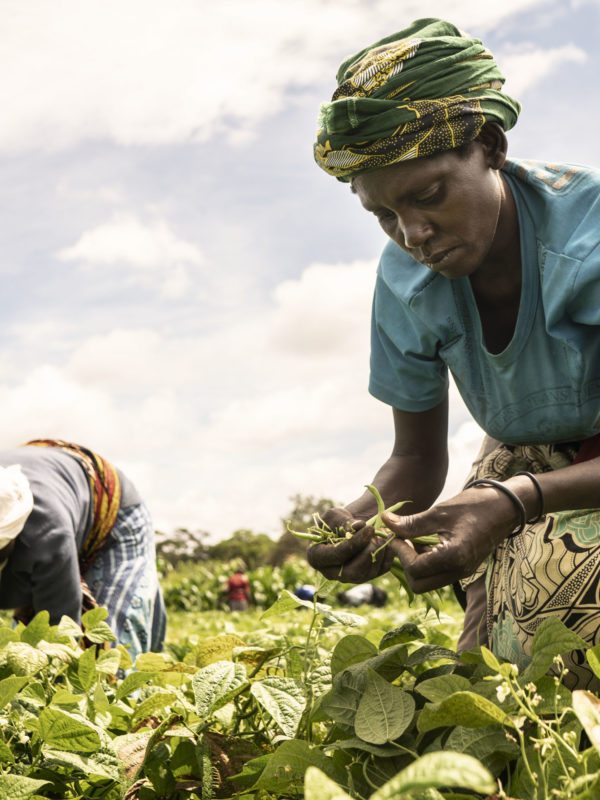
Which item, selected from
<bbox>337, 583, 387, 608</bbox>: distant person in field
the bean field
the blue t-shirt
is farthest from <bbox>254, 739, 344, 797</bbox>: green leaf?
<bbox>337, 583, 387, 608</bbox>: distant person in field

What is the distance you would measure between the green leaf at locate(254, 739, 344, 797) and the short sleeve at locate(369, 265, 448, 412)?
45.8 inches

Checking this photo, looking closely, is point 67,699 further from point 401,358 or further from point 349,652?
point 401,358

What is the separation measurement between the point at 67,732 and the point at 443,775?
92 cm

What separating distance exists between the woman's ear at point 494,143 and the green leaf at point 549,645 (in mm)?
1108

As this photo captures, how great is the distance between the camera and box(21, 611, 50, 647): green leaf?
1.99 m

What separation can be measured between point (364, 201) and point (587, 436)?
783mm

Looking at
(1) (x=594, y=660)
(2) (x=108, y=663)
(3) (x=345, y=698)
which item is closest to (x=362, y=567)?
(3) (x=345, y=698)

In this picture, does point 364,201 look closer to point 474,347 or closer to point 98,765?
point 474,347

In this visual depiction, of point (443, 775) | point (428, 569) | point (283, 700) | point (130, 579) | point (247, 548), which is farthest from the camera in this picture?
point (247, 548)

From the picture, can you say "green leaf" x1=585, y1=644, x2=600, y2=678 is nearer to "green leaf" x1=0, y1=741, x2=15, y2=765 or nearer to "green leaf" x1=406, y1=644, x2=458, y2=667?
"green leaf" x1=406, y1=644, x2=458, y2=667

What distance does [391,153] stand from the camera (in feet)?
6.16

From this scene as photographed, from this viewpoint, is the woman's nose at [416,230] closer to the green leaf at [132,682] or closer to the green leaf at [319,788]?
the green leaf at [132,682]

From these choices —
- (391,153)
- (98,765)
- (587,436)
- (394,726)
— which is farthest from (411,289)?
(98,765)

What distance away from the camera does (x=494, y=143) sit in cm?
203
